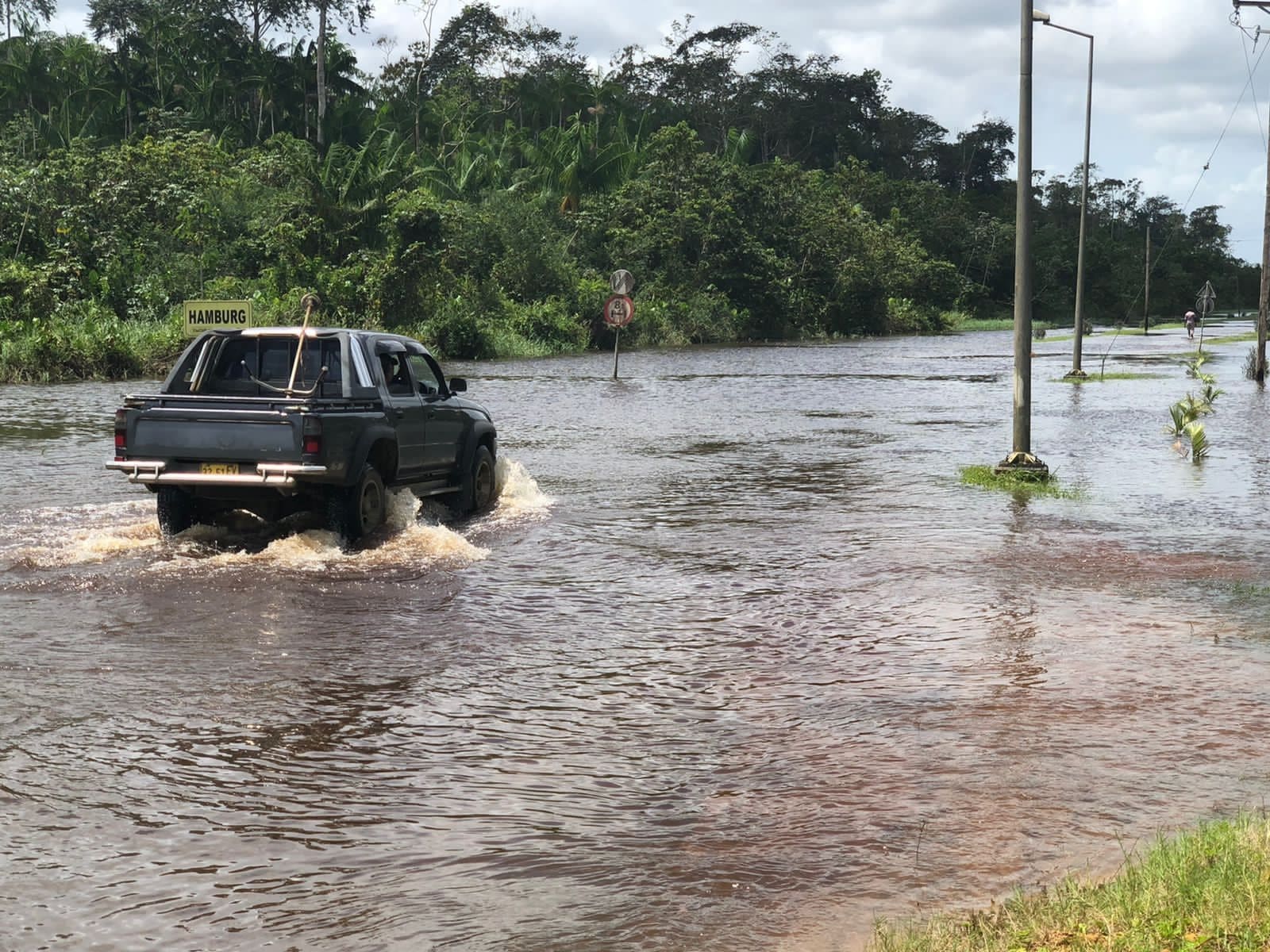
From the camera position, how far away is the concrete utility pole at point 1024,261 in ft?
53.6

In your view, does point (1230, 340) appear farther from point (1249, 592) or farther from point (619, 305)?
point (1249, 592)

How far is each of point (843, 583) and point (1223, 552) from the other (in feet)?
11.0

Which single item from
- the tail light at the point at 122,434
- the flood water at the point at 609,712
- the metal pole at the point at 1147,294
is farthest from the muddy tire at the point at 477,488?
the metal pole at the point at 1147,294

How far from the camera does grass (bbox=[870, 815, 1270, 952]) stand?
419 centimetres

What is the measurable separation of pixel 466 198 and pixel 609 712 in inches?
2395

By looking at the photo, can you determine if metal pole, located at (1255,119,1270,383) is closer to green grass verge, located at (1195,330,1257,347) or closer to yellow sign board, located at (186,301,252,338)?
yellow sign board, located at (186,301,252,338)

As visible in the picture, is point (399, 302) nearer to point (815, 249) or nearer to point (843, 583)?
point (815, 249)

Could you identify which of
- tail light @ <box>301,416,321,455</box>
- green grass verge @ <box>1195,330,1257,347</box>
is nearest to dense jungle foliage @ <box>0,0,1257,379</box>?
green grass verge @ <box>1195,330,1257,347</box>

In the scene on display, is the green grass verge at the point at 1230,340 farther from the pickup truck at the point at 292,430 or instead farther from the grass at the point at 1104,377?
the pickup truck at the point at 292,430

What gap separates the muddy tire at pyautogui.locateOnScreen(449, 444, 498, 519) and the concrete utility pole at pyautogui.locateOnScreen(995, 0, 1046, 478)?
5548mm

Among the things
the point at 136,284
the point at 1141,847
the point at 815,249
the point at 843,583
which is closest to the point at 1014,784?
the point at 1141,847

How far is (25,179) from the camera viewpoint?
47.2 metres

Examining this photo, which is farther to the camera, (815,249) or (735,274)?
(815,249)

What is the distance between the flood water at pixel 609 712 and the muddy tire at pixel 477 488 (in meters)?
0.32
